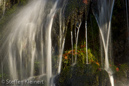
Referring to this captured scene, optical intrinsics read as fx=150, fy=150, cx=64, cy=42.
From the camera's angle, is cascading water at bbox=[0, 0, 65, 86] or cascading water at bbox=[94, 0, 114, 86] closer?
cascading water at bbox=[94, 0, 114, 86]

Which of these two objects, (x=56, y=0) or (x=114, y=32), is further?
(x=56, y=0)

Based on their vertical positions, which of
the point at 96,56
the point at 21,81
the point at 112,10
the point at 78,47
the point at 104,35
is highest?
the point at 112,10

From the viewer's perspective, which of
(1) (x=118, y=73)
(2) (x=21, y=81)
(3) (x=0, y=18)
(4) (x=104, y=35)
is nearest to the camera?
(1) (x=118, y=73)

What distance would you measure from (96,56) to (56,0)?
3085 mm

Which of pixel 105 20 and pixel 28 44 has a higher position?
pixel 105 20

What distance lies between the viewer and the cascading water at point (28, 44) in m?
6.11

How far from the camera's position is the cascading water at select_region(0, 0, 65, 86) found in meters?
6.11

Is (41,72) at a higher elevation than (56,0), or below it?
below

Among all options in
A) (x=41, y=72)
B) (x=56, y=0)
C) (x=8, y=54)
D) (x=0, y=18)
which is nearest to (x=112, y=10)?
(x=56, y=0)

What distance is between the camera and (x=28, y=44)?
6.27m

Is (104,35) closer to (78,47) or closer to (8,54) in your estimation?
(78,47)

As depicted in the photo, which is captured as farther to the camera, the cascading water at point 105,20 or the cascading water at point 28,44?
the cascading water at point 28,44

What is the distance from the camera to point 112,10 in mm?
6223

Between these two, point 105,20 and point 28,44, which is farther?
point 28,44
